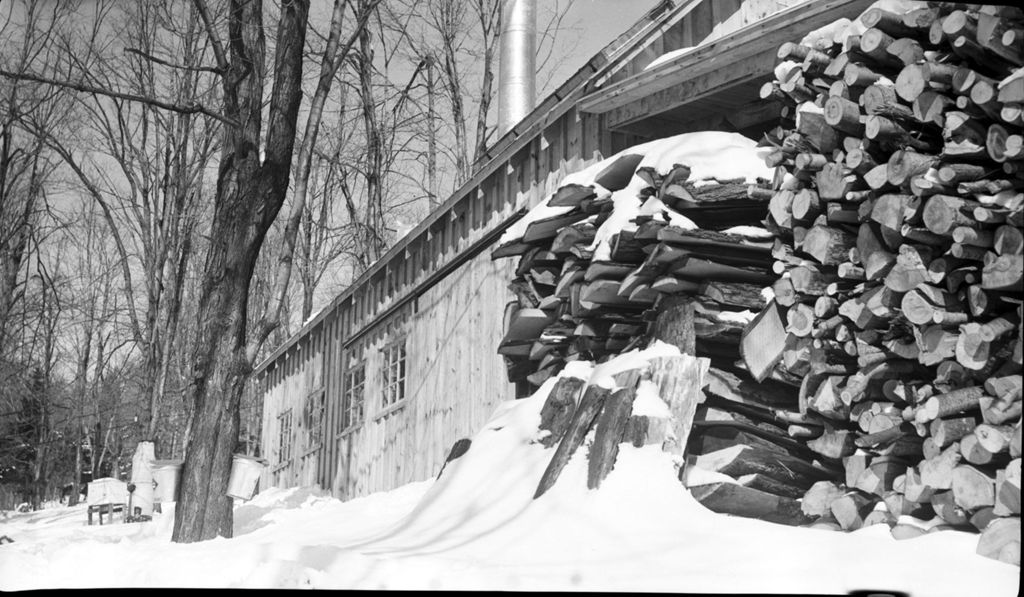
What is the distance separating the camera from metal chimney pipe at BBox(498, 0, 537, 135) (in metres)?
12.6

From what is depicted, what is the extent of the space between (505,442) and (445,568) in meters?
2.29

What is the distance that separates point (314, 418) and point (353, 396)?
6.99 feet

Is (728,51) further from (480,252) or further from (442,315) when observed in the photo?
(442,315)

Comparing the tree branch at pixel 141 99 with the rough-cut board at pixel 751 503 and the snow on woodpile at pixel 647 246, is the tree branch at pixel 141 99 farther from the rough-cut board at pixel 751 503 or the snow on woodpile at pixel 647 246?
the rough-cut board at pixel 751 503

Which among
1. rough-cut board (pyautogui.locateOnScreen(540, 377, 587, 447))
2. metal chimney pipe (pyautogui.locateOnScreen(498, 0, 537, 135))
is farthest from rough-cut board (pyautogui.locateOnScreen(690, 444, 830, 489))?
metal chimney pipe (pyautogui.locateOnScreen(498, 0, 537, 135))

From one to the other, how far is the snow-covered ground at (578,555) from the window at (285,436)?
11.4 m

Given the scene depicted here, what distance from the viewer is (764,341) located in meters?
5.36

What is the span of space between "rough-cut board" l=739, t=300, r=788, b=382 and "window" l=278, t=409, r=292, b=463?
505 inches

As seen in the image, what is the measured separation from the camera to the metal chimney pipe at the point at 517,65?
12.6 meters

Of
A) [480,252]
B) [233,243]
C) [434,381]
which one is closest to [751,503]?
[233,243]

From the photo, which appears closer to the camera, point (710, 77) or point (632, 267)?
point (632, 267)

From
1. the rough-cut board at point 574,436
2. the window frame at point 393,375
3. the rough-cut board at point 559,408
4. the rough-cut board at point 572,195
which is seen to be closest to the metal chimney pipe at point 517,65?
the window frame at point 393,375

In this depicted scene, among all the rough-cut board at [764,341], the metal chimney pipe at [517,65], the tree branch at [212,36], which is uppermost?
the metal chimney pipe at [517,65]

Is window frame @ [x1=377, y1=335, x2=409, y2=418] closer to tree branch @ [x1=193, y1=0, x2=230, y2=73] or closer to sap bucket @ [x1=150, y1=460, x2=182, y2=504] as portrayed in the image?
sap bucket @ [x1=150, y1=460, x2=182, y2=504]
